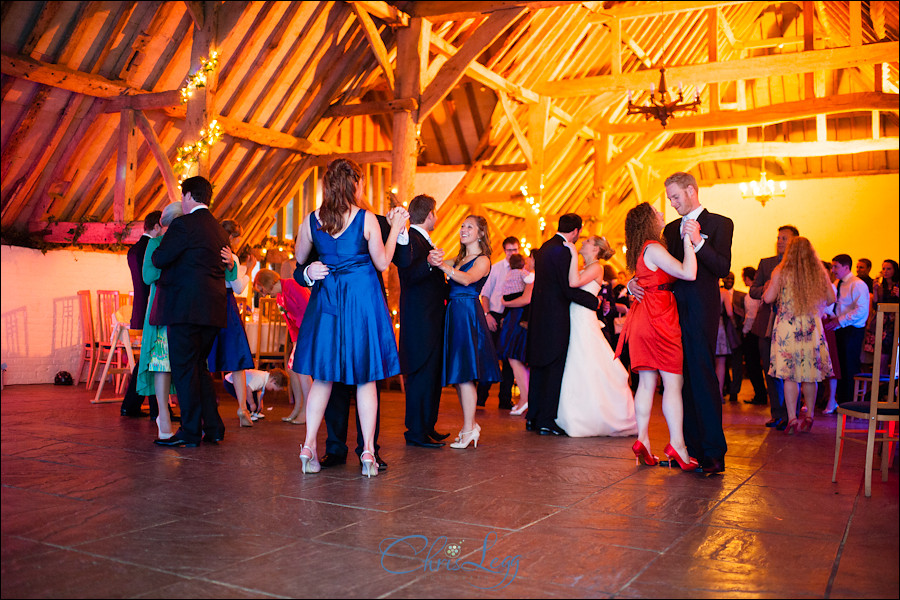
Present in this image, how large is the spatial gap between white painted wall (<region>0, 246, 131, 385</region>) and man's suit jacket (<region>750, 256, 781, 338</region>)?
22.1 ft

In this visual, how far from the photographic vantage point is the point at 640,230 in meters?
4.25

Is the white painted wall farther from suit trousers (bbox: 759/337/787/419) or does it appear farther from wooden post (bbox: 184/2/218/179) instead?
suit trousers (bbox: 759/337/787/419)

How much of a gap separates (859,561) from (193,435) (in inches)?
133

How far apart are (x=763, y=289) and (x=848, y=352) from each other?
197 cm

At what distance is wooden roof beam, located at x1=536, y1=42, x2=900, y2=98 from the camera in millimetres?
11906

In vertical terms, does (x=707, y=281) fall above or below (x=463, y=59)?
below

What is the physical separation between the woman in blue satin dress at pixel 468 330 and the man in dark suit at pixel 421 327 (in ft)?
0.23

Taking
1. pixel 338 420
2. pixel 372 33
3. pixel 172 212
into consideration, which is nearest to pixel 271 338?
pixel 172 212

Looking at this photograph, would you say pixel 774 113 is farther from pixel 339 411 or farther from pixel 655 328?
pixel 339 411

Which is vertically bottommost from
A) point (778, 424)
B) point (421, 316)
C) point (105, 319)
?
point (778, 424)

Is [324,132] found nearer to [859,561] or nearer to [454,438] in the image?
[454,438]

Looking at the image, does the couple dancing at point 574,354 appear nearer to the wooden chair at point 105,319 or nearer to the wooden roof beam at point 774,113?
the wooden chair at point 105,319

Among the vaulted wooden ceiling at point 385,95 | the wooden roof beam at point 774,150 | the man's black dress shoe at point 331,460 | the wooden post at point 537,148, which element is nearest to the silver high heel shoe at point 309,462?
the man's black dress shoe at point 331,460

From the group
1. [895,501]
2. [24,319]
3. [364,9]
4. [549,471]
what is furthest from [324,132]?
[895,501]
